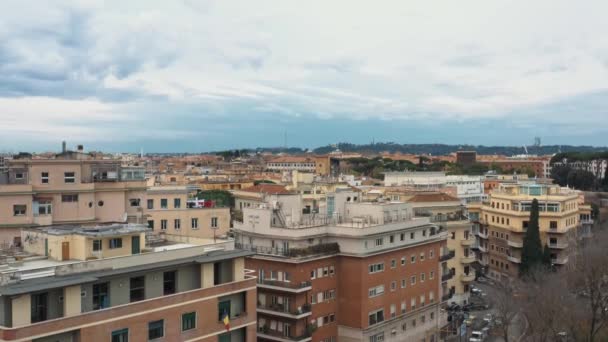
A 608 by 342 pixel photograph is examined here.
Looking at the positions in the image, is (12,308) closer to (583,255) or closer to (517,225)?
(583,255)

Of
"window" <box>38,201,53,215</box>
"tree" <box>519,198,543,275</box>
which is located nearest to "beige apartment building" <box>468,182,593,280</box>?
"tree" <box>519,198,543,275</box>

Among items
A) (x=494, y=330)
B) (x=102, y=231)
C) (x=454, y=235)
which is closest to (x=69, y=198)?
(x=102, y=231)

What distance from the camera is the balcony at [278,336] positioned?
3750 cm

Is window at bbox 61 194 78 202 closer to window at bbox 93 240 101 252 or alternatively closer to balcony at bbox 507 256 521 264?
window at bbox 93 240 101 252

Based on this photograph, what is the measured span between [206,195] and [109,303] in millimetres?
56264

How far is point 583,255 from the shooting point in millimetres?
53219

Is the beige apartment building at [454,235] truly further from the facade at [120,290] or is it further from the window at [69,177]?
the facade at [120,290]

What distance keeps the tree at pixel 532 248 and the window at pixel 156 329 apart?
4263 cm

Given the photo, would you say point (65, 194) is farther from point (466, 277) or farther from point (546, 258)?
point (546, 258)

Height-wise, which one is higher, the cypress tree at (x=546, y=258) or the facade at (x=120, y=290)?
the facade at (x=120, y=290)

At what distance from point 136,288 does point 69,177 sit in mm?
19900

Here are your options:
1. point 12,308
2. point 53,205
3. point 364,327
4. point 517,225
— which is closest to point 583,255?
point 517,225

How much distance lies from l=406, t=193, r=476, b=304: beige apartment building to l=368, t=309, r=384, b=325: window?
17582 mm

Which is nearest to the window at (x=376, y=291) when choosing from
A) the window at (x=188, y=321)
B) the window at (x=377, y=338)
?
the window at (x=377, y=338)
